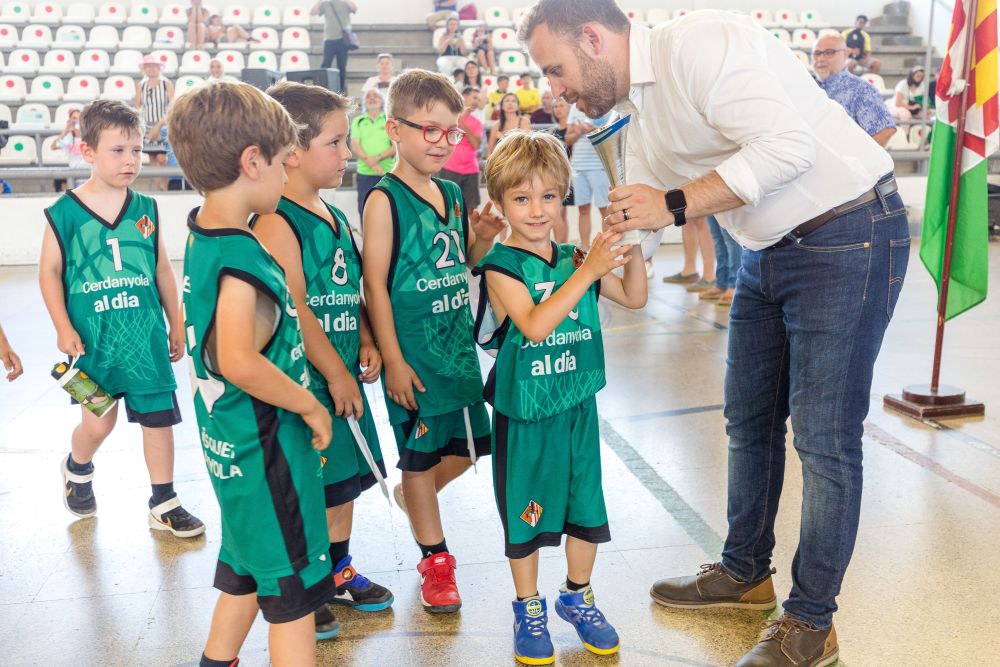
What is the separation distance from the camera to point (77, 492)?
304 centimetres

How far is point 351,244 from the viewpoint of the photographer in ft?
7.55

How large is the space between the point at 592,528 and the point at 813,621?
1.83 feet

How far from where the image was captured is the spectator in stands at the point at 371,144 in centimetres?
823

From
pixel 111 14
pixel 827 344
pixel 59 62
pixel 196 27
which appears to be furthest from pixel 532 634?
pixel 111 14

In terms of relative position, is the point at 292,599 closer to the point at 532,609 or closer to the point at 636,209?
the point at 532,609

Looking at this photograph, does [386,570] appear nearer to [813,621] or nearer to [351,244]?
[351,244]

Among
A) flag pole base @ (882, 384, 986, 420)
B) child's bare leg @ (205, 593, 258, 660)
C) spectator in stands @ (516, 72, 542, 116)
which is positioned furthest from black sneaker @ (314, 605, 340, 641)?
spectator in stands @ (516, 72, 542, 116)

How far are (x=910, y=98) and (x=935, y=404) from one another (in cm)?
906

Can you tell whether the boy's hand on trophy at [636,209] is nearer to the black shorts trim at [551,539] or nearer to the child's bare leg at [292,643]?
the black shorts trim at [551,539]

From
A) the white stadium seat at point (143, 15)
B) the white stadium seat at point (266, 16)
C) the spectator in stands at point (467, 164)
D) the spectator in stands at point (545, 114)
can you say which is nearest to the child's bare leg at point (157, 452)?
the spectator in stands at point (467, 164)

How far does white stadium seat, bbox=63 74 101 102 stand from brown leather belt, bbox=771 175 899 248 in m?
12.1

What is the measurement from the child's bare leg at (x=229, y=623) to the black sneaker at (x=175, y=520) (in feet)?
3.42

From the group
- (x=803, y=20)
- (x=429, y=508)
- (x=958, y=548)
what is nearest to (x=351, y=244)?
(x=429, y=508)

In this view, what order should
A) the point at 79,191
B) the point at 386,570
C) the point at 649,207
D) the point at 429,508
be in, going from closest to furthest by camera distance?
the point at 649,207 < the point at 429,508 < the point at 386,570 < the point at 79,191
